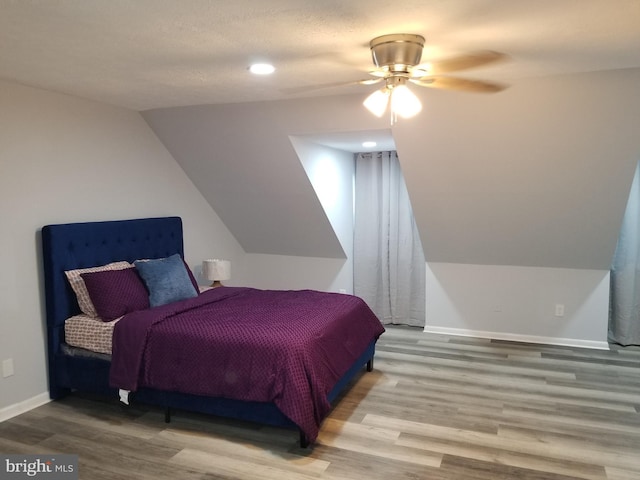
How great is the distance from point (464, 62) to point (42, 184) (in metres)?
2.95

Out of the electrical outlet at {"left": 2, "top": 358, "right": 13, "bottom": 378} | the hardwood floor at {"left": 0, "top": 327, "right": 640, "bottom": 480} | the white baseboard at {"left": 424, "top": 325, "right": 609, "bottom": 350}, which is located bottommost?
the hardwood floor at {"left": 0, "top": 327, "right": 640, "bottom": 480}

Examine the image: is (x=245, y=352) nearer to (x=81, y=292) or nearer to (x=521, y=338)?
(x=81, y=292)

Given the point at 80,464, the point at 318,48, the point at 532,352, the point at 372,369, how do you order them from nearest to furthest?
the point at 318,48, the point at 80,464, the point at 372,369, the point at 532,352

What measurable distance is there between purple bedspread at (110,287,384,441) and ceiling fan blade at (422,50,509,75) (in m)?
1.74

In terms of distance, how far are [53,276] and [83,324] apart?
40 centimetres

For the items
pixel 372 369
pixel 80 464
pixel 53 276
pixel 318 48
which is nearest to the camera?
pixel 318 48

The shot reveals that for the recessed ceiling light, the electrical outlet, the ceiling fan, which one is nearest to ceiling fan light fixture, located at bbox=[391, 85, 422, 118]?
the ceiling fan

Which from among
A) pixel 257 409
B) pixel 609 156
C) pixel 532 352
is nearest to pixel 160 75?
pixel 257 409

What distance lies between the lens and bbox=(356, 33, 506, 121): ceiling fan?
2445mm

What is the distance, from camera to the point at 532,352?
462cm

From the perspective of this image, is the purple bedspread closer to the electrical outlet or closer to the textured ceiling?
the electrical outlet

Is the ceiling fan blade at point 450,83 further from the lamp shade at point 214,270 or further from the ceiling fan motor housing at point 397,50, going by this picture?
the lamp shade at point 214,270

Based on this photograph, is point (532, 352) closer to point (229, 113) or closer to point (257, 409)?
point (257, 409)

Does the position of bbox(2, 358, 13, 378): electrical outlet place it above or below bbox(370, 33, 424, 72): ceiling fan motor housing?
below
